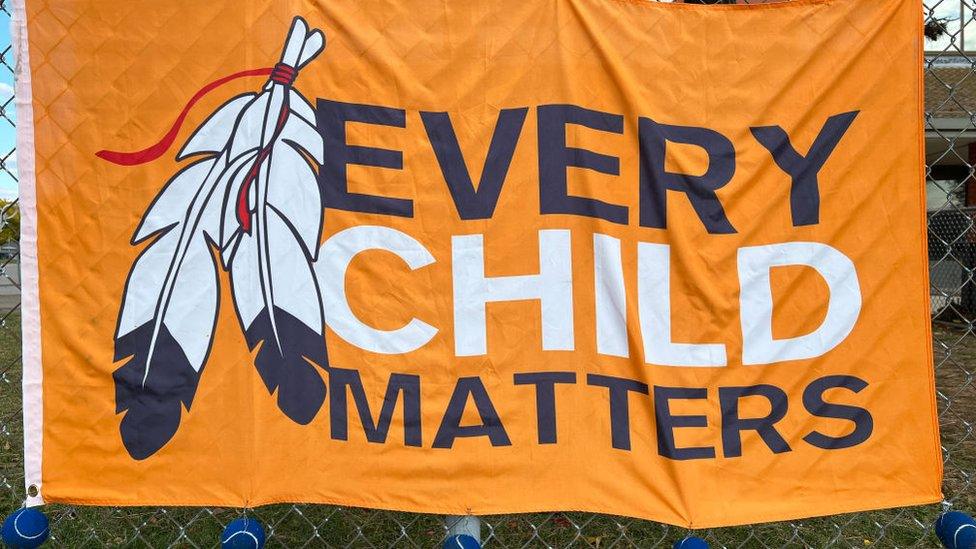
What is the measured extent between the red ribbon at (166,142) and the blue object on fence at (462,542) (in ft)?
4.13

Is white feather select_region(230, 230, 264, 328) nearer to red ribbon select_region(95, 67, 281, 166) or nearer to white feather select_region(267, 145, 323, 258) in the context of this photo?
white feather select_region(267, 145, 323, 258)

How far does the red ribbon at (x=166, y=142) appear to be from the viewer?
1.78 m

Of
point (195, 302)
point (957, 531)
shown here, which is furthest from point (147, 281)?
point (957, 531)

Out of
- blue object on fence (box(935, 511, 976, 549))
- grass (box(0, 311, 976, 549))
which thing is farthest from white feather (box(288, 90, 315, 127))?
blue object on fence (box(935, 511, 976, 549))

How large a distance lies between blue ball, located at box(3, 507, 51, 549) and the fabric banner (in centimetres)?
9

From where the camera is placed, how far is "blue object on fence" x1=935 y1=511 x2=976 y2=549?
179cm

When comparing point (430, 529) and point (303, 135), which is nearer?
point (303, 135)

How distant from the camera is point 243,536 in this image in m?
1.77

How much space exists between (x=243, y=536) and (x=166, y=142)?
104 cm

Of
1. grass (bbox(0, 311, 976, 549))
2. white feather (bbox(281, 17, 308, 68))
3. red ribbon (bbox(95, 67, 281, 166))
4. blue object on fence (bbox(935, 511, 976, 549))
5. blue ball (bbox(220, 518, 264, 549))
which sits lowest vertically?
grass (bbox(0, 311, 976, 549))

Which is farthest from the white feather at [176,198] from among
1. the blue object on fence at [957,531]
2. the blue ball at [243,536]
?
the blue object on fence at [957,531]

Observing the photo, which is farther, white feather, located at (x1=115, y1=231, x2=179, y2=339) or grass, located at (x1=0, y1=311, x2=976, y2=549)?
grass, located at (x1=0, y1=311, x2=976, y2=549)

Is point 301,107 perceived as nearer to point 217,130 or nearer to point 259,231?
point 217,130

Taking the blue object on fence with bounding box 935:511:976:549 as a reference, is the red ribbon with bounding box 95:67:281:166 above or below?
above
